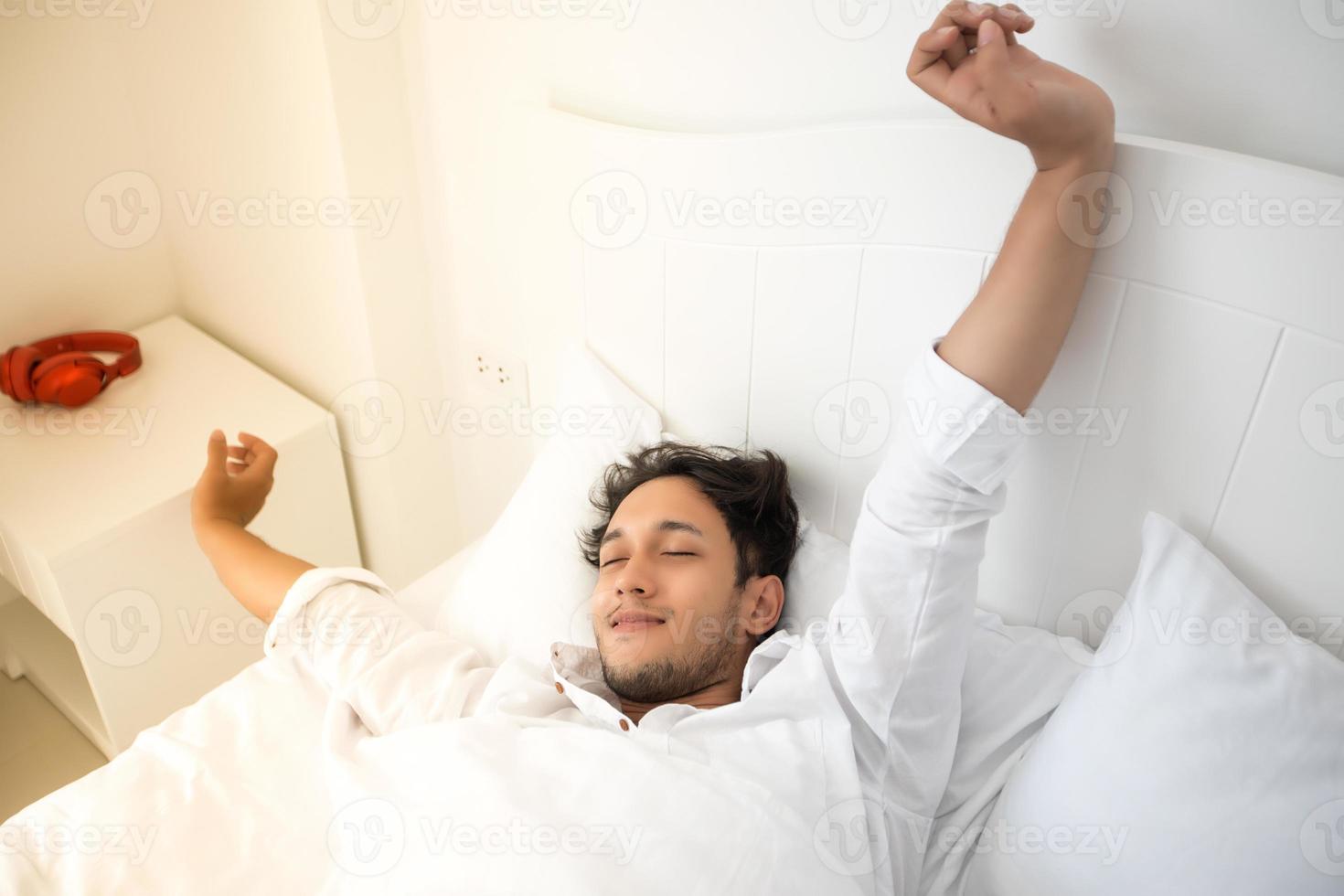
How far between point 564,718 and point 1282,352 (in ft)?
2.53

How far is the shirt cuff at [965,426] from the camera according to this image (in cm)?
87

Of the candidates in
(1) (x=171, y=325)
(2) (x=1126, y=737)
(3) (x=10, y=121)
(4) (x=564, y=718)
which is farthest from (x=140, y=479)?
(2) (x=1126, y=737)

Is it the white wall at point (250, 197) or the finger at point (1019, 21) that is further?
the white wall at point (250, 197)

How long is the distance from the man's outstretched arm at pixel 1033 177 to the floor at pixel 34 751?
5.28ft

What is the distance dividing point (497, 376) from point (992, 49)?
967mm

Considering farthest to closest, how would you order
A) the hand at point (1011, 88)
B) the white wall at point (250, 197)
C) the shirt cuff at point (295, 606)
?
1. the white wall at point (250, 197)
2. the shirt cuff at point (295, 606)
3. the hand at point (1011, 88)

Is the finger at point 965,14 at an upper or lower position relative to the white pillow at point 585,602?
upper

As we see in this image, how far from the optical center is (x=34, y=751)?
5.65 feet

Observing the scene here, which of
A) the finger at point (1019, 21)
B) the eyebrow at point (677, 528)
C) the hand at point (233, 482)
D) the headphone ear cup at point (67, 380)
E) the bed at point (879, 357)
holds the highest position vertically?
the finger at point (1019, 21)

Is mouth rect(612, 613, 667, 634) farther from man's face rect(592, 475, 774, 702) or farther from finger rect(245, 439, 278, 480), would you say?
finger rect(245, 439, 278, 480)

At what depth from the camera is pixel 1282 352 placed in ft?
2.66

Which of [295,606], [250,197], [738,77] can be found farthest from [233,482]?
[738,77]

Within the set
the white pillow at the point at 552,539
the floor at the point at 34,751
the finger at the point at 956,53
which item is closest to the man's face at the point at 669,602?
the white pillow at the point at 552,539

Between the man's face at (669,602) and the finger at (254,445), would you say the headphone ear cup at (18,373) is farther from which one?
the man's face at (669,602)
